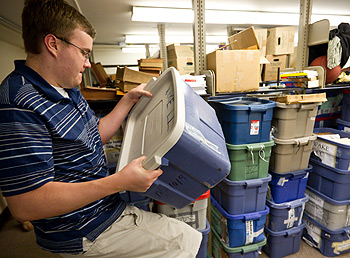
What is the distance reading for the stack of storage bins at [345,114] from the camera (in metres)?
2.23

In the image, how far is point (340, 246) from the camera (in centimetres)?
184

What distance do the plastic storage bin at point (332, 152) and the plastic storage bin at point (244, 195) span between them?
0.66 m

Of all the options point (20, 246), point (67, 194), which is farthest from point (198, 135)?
point (20, 246)

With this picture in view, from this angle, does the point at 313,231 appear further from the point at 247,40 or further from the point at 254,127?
the point at 247,40

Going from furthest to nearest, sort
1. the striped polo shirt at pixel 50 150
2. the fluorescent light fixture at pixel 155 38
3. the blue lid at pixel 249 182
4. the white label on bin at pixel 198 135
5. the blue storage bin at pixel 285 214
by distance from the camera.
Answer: the fluorescent light fixture at pixel 155 38
the blue storage bin at pixel 285 214
the blue lid at pixel 249 182
the white label on bin at pixel 198 135
the striped polo shirt at pixel 50 150

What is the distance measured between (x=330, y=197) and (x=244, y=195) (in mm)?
879

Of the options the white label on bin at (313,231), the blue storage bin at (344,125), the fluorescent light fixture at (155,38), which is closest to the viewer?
the white label on bin at (313,231)

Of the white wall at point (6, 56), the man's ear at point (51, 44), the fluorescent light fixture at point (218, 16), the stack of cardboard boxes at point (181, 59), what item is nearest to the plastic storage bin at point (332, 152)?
the stack of cardboard boxes at point (181, 59)

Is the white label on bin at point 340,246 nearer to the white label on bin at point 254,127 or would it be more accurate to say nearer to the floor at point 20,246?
the floor at point 20,246

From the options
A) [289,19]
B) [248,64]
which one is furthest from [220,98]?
[289,19]

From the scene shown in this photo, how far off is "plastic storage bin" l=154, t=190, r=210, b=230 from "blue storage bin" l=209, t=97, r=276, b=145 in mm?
487

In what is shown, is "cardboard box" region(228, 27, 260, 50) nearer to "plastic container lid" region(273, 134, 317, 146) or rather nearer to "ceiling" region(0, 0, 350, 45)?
"plastic container lid" region(273, 134, 317, 146)

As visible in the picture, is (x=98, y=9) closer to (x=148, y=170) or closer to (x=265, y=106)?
(x=265, y=106)

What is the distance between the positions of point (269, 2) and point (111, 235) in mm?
4313
